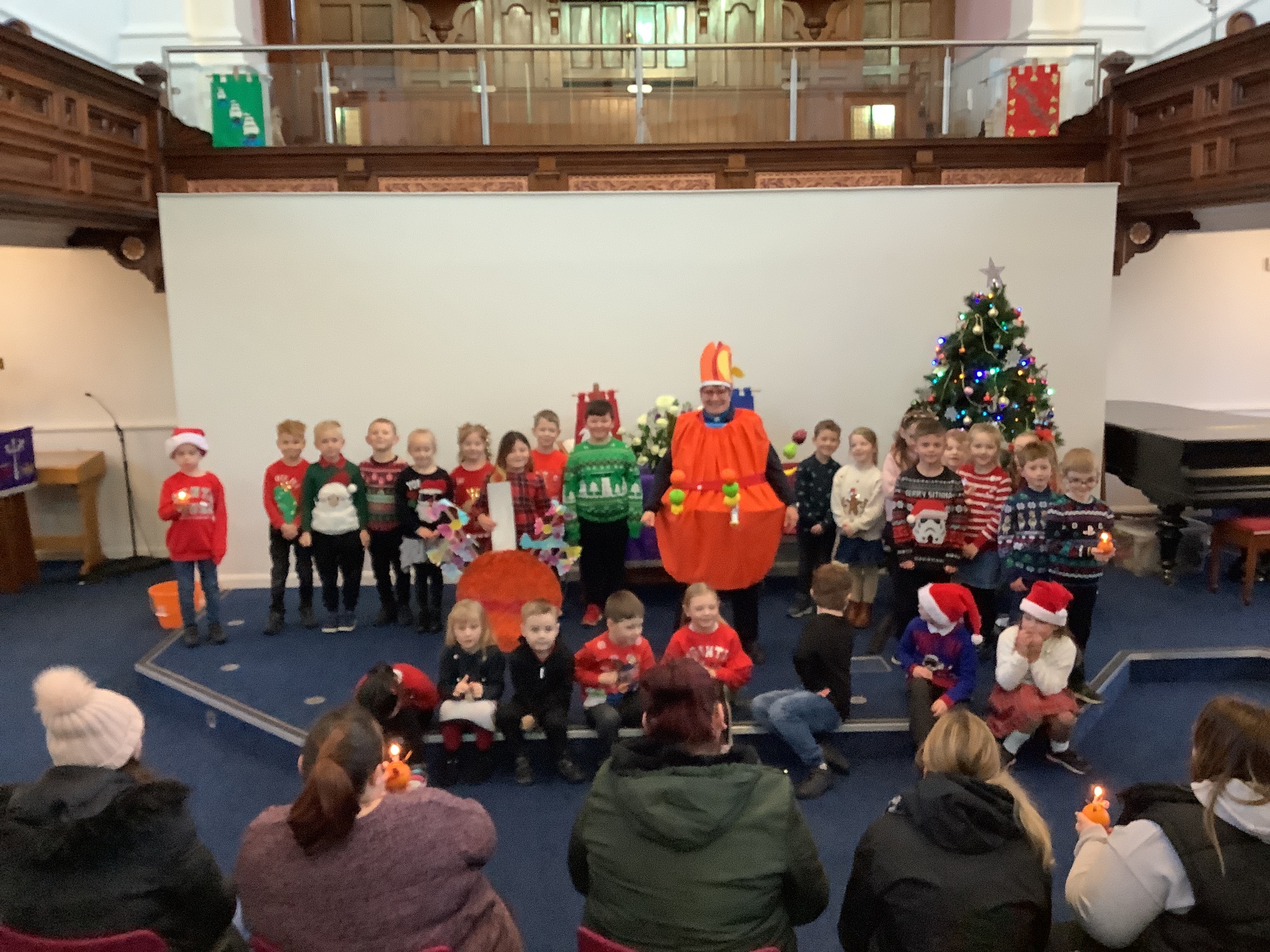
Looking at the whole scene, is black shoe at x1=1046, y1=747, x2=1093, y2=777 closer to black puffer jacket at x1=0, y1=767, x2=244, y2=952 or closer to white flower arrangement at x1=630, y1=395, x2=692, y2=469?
white flower arrangement at x1=630, y1=395, x2=692, y2=469

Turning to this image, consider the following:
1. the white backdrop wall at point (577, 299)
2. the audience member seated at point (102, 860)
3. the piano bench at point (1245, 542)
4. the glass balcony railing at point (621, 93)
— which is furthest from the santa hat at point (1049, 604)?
the glass balcony railing at point (621, 93)

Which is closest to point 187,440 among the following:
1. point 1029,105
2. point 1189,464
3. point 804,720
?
point 804,720

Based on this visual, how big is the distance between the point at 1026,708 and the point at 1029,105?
5043 mm

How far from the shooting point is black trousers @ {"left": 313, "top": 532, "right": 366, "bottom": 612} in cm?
572

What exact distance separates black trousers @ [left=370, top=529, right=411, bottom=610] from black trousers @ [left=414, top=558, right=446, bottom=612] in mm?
135

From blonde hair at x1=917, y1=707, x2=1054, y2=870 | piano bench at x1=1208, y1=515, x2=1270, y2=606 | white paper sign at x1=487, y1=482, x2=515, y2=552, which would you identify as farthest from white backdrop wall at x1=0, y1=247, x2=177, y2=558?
piano bench at x1=1208, y1=515, x2=1270, y2=606

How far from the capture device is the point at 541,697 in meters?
4.24

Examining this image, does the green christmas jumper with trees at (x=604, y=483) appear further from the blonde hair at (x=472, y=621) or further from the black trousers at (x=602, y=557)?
the blonde hair at (x=472, y=621)

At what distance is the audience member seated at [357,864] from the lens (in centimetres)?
202

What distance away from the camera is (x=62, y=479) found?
721 cm

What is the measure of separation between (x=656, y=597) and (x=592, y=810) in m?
4.16

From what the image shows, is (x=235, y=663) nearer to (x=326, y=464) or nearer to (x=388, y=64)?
(x=326, y=464)

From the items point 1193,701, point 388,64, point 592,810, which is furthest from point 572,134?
point 592,810

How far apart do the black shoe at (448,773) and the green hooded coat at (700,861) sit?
214cm
